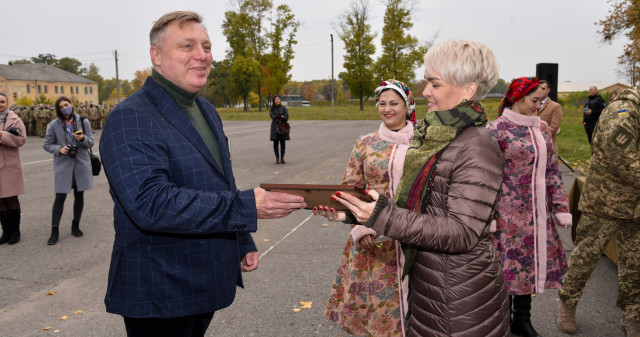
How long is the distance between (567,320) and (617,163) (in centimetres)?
138

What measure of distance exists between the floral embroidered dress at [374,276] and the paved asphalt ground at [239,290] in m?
0.72

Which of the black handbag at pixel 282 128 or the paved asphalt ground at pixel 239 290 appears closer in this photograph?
the paved asphalt ground at pixel 239 290

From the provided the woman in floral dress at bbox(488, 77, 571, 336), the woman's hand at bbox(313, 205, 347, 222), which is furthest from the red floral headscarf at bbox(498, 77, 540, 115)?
the woman's hand at bbox(313, 205, 347, 222)

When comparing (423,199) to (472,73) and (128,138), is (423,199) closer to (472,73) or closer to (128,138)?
(472,73)

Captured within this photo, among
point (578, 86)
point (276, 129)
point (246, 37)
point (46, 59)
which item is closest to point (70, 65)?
point (46, 59)

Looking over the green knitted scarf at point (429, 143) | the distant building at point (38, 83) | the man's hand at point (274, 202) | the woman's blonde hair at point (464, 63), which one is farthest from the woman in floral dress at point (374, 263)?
the distant building at point (38, 83)

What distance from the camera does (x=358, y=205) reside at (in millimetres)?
1757

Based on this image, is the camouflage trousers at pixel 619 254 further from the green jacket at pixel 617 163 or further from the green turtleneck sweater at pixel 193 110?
the green turtleneck sweater at pixel 193 110

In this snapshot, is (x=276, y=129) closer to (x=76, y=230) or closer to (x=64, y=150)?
(x=64, y=150)

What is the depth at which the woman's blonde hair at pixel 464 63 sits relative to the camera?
1885mm

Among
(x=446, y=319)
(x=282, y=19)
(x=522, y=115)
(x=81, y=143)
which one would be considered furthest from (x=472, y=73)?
(x=282, y=19)

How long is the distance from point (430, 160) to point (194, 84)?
1.12 m

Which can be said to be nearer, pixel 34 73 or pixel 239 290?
pixel 239 290

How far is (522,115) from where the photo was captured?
11.8ft
